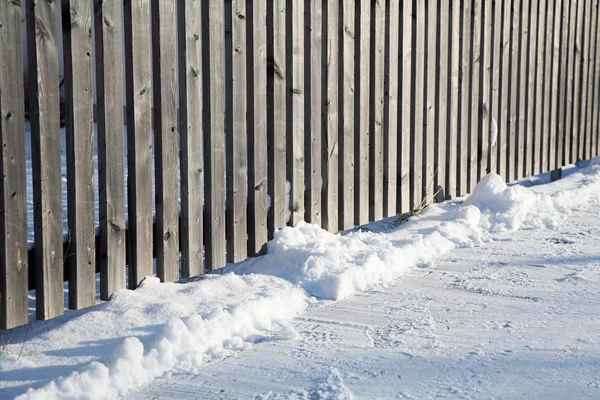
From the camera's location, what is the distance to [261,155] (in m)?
4.15

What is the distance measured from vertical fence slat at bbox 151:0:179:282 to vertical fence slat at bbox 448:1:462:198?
290cm

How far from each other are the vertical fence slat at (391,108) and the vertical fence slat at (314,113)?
30.2 inches

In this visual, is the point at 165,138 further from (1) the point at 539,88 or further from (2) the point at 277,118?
(1) the point at 539,88

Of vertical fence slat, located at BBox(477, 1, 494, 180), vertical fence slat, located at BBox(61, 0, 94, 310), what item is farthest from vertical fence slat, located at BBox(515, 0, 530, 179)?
vertical fence slat, located at BBox(61, 0, 94, 310)

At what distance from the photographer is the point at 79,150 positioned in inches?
125

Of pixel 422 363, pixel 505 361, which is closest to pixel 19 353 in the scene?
pixel 422 363

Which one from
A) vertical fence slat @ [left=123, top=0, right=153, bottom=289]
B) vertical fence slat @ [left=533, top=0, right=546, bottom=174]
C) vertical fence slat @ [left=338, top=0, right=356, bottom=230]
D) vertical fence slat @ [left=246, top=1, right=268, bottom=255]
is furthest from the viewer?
vertical fence slat @ [left=533, top=0, right=546, bottom=174]

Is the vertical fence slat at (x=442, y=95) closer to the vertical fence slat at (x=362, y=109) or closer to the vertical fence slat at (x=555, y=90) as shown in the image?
the vertical fence slat at (x=362, y=109)

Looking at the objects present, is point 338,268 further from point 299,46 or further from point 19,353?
point 19,353

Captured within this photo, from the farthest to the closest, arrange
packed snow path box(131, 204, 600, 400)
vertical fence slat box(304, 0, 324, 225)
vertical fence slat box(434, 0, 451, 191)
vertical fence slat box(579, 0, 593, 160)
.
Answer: vertical fence slat box(579, 0, 593, 160) < vertical fence slat box(434, 0, 451, 191) < vertical fence slat box(304, 0, 324, 225) < packed snow path box(131, 204, 600, 400)

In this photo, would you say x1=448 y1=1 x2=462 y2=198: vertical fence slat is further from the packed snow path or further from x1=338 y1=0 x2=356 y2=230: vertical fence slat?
the packed snow path

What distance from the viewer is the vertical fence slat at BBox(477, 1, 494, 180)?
6.29 metres

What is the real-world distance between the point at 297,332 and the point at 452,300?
899 mm

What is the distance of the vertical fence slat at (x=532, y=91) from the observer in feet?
23.0
